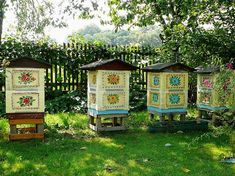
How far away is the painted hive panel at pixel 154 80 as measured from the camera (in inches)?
345

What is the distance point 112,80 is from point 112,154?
2296 mm

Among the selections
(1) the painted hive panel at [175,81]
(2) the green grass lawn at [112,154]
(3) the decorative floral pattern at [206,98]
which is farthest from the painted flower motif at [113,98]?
(3) the decorative floral pattern at [206,98]

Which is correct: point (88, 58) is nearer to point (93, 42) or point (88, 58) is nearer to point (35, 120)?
point (93, 42)

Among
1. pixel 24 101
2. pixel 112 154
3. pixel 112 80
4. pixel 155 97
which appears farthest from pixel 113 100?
pixel 24 101

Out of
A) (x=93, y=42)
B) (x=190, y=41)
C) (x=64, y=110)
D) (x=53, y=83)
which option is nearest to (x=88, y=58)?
(x=93, y=42)

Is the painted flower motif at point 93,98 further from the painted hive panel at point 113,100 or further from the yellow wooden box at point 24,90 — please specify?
the yellow wooden box at point 24,90

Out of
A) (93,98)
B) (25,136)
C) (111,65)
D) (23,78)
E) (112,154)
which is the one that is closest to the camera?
(112,154)

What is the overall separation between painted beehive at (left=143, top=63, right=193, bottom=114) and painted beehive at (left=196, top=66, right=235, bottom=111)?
0.58 meters

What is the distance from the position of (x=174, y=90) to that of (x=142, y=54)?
20.7ft

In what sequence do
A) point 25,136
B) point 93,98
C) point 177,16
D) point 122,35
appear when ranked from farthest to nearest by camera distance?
point 122,35, point 177,16, point 93,98, point 25,136

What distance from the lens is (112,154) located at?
6.35 meters

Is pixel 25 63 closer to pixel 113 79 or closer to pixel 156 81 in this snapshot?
pixel 113 79

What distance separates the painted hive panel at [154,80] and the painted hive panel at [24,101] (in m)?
3.17

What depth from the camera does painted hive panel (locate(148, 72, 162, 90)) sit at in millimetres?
8755
